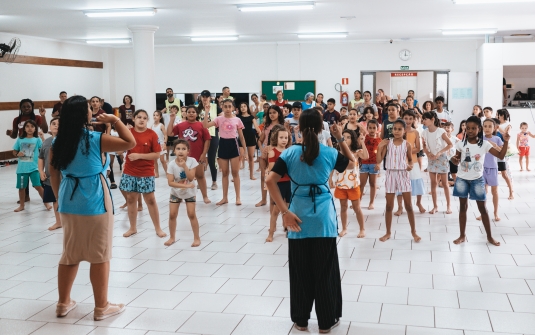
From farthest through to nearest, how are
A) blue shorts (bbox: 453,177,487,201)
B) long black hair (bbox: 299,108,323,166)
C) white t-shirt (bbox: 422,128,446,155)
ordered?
white t-shirt (bbox: 422,128,446,155) < blue shorts (bbox: 453,177,487,201) < long black hair (bbox: 299,108,323,166)

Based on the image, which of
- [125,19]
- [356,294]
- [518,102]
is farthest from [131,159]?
[518,102]

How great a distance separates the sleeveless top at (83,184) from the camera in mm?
4289

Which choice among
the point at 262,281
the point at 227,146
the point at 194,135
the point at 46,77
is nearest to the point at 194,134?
the point at 194,135

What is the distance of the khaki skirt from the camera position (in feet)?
14.2

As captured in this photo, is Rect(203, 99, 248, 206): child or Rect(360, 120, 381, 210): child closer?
Rect(360, 120, 381, 210): child

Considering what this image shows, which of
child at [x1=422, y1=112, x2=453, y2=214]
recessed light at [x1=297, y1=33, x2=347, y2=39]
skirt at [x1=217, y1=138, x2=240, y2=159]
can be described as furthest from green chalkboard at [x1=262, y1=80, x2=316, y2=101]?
child at [x1=422, y1=112, x2=453, y2=214]

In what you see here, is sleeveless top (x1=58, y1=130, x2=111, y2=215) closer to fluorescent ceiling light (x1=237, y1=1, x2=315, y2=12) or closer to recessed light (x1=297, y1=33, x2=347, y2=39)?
fluorescent ceiling light (x1=237, y1=1, x2=315, y2=12)

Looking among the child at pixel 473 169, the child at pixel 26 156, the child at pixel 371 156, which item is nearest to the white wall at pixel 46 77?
the child at pixel 26 156

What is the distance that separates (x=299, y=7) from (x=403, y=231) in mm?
4918

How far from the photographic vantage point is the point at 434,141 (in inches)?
322

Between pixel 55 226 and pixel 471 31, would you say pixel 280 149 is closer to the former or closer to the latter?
pixel 55 226

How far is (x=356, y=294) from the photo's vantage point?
495 centimetres

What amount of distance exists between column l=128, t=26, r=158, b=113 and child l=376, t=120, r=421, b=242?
7754 millimetres

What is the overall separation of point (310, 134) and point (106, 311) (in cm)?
204
